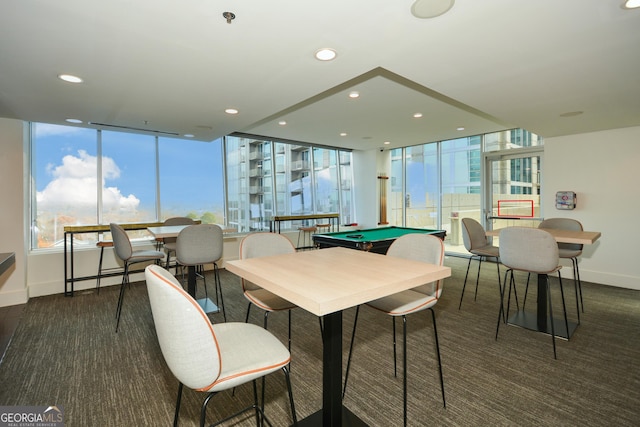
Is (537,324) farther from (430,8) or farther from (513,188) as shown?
(513,188)

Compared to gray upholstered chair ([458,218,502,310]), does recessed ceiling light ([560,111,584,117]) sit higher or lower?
higher

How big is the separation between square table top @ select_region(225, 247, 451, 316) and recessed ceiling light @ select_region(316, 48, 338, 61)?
156 centimetres

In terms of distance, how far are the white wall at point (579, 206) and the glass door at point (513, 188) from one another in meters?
0.51

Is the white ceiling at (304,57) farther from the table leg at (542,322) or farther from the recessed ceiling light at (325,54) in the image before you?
the table leg at (542,322)

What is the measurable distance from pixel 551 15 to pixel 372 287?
2.02 m

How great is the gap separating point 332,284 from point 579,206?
5.54 metres

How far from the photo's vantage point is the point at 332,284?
4.44 feet

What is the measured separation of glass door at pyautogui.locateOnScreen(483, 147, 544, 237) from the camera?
18.9 feet

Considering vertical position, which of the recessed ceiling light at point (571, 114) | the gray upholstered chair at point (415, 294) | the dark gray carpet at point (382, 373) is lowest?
the dark gray carpet at point (382, 373)

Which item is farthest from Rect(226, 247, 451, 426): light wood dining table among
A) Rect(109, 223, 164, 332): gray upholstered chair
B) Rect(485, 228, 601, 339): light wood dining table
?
Rect(485, 228, 601, 339): light wood dining table

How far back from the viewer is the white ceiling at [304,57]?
1.83m

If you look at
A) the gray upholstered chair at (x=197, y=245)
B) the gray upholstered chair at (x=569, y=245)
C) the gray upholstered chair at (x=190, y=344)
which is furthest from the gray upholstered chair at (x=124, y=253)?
the gray upholstered chair at (x=569, y=245)

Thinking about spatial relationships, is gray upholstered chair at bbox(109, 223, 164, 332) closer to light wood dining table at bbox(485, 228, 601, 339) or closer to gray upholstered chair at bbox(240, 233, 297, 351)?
gray upholstered chair at bbox(240, 233, 297, 351)

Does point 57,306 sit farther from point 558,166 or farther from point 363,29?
point 558,166
